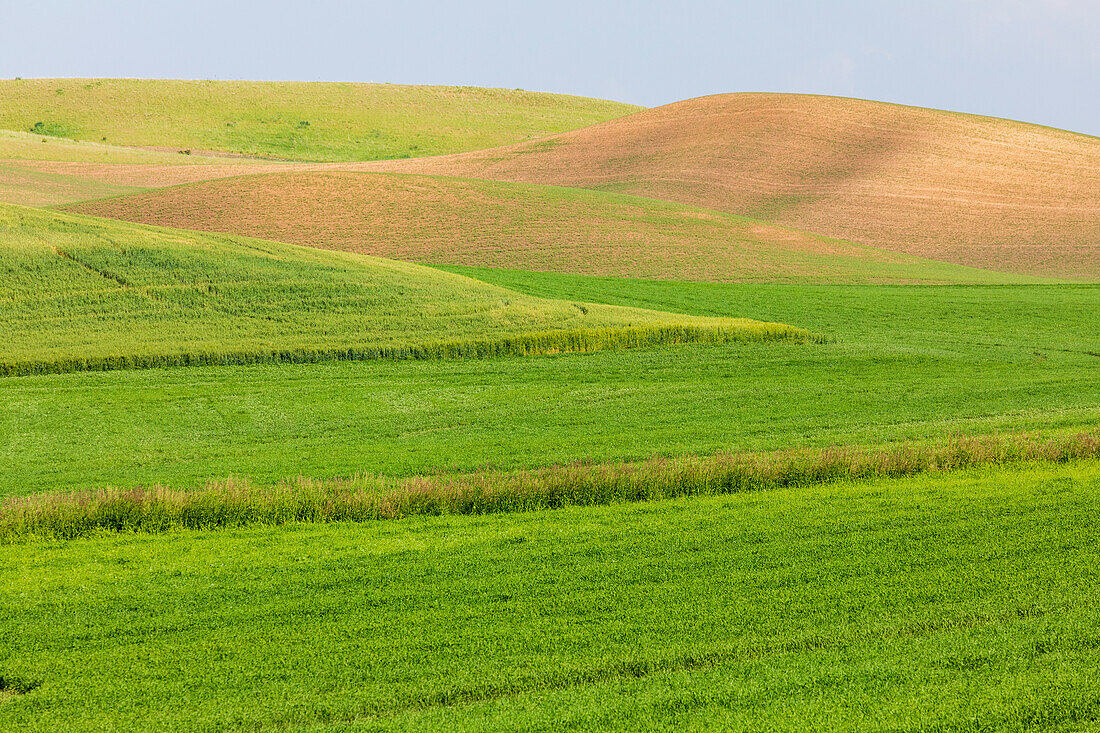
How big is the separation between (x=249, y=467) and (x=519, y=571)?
24.0ft

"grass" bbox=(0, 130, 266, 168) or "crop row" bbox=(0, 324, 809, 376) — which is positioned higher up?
"grass" bbox=(0, 130, 266, 168)

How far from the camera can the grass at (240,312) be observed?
26.0 m

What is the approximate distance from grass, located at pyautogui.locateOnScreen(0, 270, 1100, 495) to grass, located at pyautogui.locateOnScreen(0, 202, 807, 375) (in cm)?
106

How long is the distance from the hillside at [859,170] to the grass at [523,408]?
32.8 meters

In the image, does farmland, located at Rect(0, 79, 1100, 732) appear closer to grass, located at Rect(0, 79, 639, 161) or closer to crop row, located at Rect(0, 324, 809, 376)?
crop row, located at Rect(0, 324, 809, 376)

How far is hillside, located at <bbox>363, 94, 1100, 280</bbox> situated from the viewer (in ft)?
205

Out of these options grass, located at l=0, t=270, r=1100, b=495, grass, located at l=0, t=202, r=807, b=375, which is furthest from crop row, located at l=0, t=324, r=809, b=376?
grass, located at l=0, t=270, r=1100, b=495

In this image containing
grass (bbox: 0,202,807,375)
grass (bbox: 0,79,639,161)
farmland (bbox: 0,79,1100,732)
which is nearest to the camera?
farmland (bbox: 0,79,1100,732)

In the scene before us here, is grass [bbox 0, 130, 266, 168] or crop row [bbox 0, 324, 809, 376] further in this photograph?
grass [bbox 0, 130, 266, 168]

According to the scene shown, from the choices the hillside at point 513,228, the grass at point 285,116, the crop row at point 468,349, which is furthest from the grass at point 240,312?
the grass at point 285,116

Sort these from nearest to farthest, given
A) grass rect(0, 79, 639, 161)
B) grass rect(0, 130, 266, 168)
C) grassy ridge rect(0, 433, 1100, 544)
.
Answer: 1. grassy ridge rect(0, 433, 1100, 544)
2. grass rect(0, 130, 266, 168)
3. grass rect(0, 79, 639, 161)

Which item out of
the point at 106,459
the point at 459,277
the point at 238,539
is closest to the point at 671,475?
the point at 238,539

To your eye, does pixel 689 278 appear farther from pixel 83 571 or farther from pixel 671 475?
pixel 83 571

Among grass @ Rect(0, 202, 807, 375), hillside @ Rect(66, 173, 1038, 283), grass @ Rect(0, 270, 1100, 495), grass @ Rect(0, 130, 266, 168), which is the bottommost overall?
grass @ Rect(0, 270, 1100, 495)
